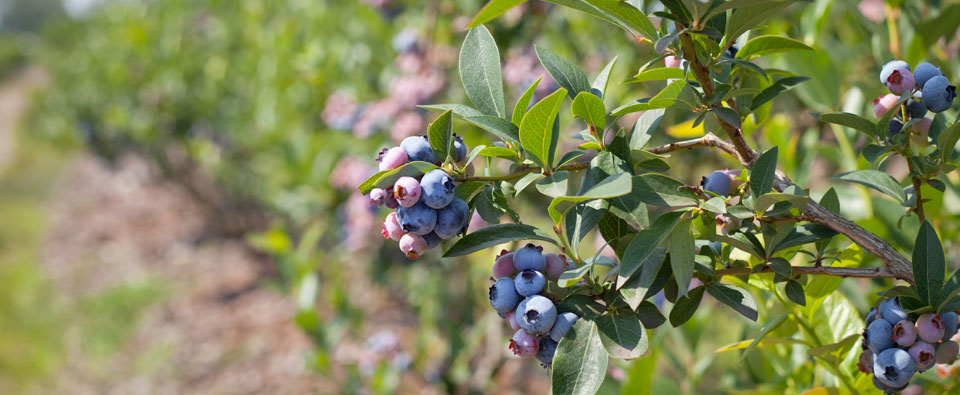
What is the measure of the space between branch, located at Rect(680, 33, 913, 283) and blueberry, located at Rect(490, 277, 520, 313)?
0.28 metres

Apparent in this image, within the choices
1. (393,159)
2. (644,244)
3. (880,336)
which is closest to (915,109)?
(880,336)

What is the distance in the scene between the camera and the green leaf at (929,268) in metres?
0.72

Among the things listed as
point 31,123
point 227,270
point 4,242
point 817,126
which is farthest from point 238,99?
point 31,123

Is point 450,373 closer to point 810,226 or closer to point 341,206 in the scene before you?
point 341,206

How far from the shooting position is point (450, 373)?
2328 millimetres

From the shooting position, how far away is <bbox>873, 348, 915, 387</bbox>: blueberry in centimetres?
69

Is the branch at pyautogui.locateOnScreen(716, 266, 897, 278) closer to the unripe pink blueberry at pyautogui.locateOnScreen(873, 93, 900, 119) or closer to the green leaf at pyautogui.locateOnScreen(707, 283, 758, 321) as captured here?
the green leaf at pyautogui.locateOnScreen(707, 283, 758, 321)

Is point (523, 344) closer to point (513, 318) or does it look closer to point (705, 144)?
point (513, 318)

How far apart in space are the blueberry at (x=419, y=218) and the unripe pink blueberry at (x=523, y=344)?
15 cm

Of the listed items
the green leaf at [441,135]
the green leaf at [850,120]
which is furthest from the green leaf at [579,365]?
the green leaf at [850,120]

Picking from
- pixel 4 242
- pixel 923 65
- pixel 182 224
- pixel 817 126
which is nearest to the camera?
pixel 923 65

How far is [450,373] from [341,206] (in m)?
1.00

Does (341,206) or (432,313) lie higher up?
(341,206)

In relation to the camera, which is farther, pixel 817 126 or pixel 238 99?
pixel 238 99
